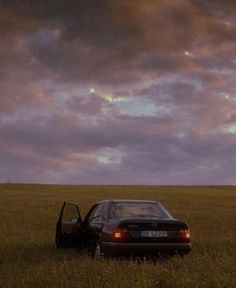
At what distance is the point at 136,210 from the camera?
1342 centimetres

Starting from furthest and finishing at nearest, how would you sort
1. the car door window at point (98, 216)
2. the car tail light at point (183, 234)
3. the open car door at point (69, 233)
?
1. the open car door at point (69, 233)
2. the car door window at point (98, 216)
3. the car tail light at point (183, 234)

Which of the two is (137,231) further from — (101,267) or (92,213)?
(92,213)

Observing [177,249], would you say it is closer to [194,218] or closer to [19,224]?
[19,224]

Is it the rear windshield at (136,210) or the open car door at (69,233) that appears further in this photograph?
the open car door at (69,233)

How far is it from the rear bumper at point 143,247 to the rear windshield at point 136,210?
80cm

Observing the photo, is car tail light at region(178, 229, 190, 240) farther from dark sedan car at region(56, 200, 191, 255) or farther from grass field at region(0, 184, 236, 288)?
grass field at region(0, 184, 236, 288)

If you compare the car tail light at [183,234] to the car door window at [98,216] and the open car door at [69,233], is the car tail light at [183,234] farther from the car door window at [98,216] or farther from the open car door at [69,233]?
the open car door at [69,233]

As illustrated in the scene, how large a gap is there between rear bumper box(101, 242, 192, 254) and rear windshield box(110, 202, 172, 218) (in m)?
0.80

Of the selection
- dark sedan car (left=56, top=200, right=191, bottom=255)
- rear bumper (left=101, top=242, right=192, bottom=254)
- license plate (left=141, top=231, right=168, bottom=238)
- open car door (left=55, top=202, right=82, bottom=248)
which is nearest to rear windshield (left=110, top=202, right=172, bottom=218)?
dark sedan car (left=56, top=200, right=191, bottom=255)

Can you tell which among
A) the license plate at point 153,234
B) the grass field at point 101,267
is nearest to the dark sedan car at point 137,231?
the license plate at point 153,234

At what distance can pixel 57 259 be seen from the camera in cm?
1426

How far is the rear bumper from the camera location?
1237 cm

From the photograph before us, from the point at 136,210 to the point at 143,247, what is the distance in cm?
115

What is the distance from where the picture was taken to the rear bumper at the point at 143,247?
12367mm
